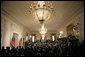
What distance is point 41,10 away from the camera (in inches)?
73.5

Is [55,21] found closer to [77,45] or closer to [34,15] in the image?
[34,15]

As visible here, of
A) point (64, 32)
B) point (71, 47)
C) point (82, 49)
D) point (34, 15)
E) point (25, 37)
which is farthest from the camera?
point (34, 15)

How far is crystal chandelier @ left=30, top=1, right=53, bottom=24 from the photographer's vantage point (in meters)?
1.83

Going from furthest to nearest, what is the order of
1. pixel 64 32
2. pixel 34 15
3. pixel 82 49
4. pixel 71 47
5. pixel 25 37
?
pixel 34 15 → pixel 64 32 → pixel 25 37 → pixel 71 47 → pixel 82 49

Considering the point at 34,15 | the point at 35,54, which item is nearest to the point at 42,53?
the point at 35,54

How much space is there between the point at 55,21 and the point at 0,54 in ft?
2.81

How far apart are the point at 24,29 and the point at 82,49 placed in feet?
2.40

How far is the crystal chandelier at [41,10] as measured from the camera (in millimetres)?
1834

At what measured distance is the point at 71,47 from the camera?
1.20 metres

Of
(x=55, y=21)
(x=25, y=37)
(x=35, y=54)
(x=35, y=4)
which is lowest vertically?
(x=35, y=54)

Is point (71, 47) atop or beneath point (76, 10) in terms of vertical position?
beneath

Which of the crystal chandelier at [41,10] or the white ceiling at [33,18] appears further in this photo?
the crystal chandelier at [41,10]

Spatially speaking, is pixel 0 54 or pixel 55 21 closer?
pixel 0 54

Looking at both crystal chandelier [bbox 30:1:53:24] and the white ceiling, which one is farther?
crystal chandelier [bbox 30:1:53:24]
